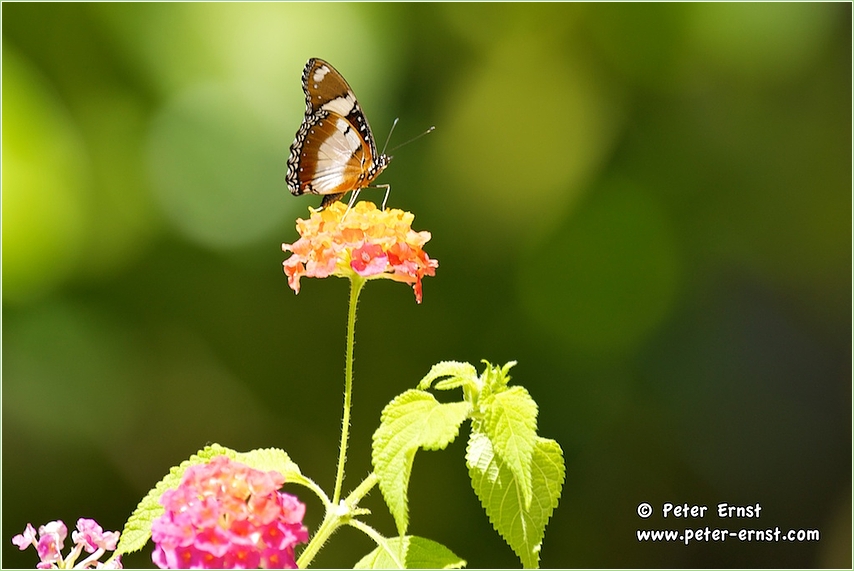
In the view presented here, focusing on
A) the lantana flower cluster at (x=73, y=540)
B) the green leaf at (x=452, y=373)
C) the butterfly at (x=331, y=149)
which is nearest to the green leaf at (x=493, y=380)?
the green leaf at (x=452, y=373)

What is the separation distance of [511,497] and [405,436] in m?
0.10

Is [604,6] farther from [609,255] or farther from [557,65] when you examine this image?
[609,255]

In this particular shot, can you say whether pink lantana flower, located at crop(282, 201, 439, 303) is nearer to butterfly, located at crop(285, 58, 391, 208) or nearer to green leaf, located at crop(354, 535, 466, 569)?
green leaf, located at crop(354, 535, 466, 569)

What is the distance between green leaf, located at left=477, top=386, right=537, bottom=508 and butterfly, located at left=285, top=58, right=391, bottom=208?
0.48 meters

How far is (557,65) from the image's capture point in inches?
77.5

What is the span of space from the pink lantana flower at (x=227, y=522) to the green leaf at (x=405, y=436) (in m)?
0.05

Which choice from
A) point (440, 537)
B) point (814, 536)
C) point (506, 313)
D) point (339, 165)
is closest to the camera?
point (339, 165)

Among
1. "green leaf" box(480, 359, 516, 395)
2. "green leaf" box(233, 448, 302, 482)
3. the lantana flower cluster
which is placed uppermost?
"green leaf" box(480, 359, 516, 395)

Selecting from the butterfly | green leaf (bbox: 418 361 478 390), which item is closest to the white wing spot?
the butterfly

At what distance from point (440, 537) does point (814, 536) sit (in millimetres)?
735

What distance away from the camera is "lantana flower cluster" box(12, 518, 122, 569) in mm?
507

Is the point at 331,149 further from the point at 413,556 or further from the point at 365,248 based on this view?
the point at 413,556

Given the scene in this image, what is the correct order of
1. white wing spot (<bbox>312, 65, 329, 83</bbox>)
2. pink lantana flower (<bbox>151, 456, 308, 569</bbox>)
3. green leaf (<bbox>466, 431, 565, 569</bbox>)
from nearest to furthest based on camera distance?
pink lantana flower (<bbox>151, 456, 308, 569</bbox>)
green leaf (<bbox>466, 431, 565, 569</bbox>)
white wing spot (<bbox>312, 65, 329, 83</bbox>)

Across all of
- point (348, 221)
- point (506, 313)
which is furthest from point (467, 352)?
point (348, 221)
